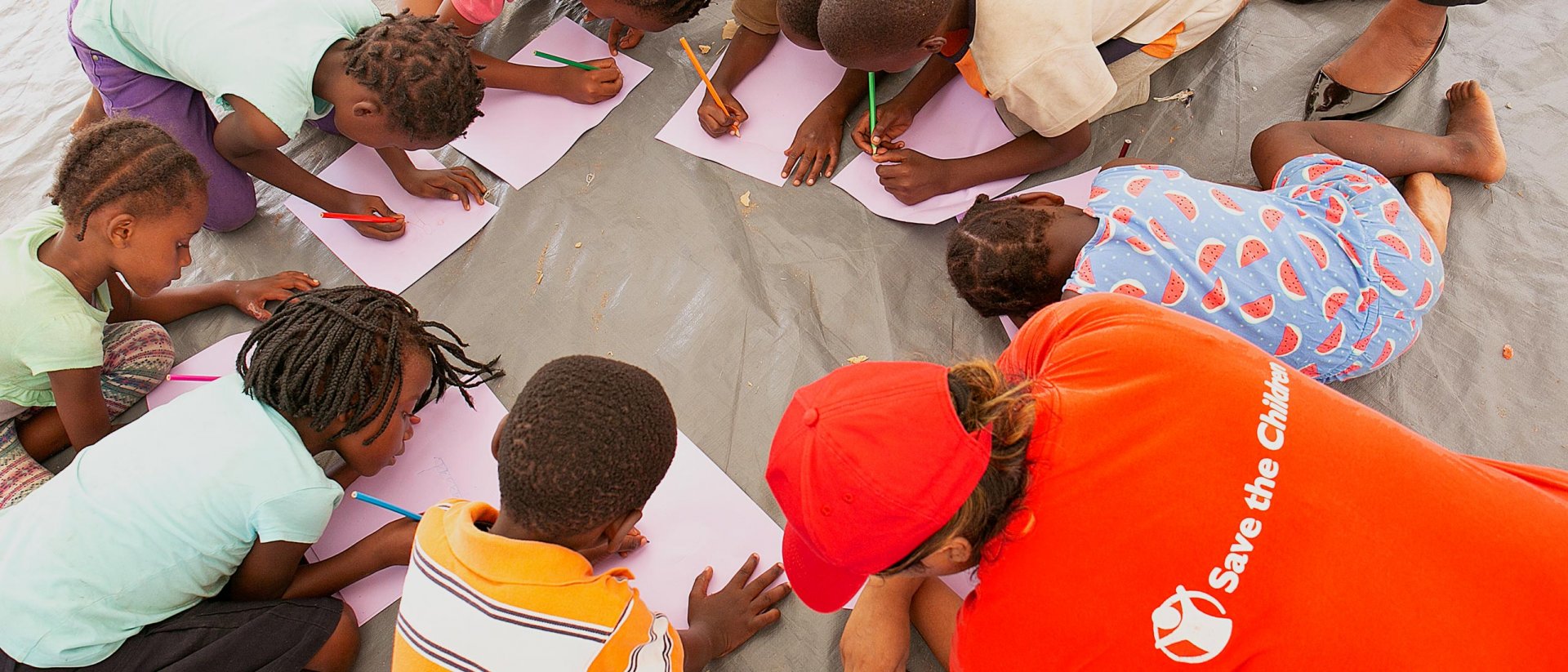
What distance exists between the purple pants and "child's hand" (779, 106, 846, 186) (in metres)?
0.94

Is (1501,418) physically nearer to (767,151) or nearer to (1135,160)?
(1135,160)

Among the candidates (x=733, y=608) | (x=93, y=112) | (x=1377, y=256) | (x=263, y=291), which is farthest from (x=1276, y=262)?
(x=93, y=112)

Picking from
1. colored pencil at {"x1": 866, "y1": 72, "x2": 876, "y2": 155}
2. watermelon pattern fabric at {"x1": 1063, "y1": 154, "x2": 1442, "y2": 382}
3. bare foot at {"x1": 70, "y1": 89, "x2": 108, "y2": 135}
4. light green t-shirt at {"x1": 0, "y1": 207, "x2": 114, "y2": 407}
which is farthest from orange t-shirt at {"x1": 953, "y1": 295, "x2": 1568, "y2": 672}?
bare foot at {"x1": 70, "y1": 89, "x2": 108, "y2": 135}

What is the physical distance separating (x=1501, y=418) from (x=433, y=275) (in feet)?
5.37

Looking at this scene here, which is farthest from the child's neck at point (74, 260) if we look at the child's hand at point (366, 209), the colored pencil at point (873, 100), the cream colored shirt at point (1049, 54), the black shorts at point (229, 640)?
the cream colored shirt at point (1049, 54)

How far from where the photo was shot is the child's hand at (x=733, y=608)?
104 centimetres

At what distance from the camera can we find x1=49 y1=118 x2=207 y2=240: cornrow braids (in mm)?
1043

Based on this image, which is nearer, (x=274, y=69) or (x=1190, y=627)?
(x=1190, y=627)

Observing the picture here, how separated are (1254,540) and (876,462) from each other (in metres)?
0.29

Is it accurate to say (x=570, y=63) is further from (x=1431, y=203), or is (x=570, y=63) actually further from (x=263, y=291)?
(x=1431, y=203)

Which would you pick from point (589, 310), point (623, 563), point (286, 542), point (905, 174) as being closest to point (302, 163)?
point (589, 310)

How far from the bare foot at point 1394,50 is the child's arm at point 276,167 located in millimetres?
1650

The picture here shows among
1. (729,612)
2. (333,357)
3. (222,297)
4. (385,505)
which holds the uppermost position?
(333,357)

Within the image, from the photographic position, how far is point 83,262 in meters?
1.09
